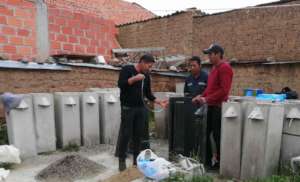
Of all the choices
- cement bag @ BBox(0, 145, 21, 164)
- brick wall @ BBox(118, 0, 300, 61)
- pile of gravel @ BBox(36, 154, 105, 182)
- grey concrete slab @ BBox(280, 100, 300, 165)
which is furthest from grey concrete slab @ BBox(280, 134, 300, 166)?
brick wall @ BBox(118, 0, 300, 61)

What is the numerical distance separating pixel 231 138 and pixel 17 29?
5597 millimetres

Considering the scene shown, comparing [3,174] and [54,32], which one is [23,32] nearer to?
[54,32]

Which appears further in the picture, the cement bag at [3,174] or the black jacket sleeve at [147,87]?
the black jacket sleeve at [147,87]

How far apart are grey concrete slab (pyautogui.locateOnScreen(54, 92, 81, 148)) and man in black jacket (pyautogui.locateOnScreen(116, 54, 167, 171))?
1481mm

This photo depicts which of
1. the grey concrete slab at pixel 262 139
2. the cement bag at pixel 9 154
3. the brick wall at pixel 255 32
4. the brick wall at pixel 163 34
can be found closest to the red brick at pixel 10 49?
the cement bag at pixel 9 154

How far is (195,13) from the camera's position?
33.2 ft

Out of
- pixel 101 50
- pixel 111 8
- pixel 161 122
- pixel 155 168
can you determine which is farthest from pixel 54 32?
pixel 111 8

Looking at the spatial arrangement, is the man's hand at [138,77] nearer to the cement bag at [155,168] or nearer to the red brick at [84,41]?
the cement bag at [155,168]

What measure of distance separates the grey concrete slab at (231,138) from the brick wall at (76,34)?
5.35 m

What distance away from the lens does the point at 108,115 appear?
17.4ft

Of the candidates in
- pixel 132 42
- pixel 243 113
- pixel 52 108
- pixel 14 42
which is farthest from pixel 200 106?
pixel 132 42

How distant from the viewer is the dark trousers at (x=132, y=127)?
381 centimetres

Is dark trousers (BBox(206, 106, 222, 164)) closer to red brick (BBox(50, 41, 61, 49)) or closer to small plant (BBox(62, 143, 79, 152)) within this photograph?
small plant (BBox(62, 143, 79, 152))

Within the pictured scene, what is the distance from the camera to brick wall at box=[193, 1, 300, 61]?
7.78m
